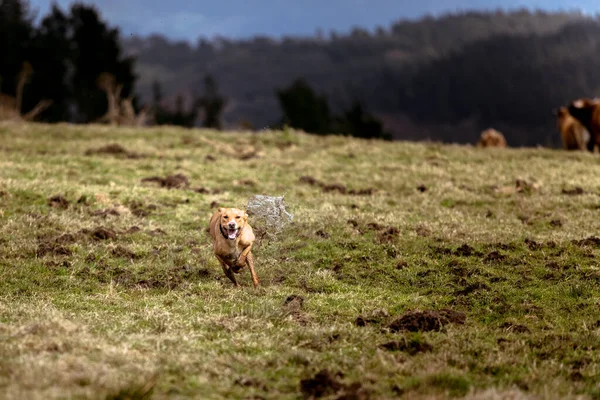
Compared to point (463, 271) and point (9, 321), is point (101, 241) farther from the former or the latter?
point (463, 271)

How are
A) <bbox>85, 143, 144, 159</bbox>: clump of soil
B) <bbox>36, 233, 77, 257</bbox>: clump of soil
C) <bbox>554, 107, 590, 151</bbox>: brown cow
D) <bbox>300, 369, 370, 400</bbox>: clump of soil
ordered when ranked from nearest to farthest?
<bbox>300, 369, 370, 400</bbox>: clump of soil, <bbox>36, 233, 77, 257</bbox>: clump of soil, <bbox>85, 143, 144, 159</bbox>: clump of soil, <bbox>554, 107, 590, 151</bbox>: brown cow

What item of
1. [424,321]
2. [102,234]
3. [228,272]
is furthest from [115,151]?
[424,321]

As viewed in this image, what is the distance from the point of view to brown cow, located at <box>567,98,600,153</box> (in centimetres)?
2908

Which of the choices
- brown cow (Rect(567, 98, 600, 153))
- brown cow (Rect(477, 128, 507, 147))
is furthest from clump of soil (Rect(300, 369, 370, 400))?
brown cow (Rect(477, 128, 507, 147))

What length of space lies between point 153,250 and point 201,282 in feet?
7.24

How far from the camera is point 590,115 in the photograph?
30.0 m

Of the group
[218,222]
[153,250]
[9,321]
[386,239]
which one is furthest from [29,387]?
[386,239]

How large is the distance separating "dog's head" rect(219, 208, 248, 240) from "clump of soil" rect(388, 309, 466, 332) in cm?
266

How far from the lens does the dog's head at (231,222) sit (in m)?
10.8

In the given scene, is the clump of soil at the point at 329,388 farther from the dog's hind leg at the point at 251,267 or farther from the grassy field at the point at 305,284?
the dog's hind leg at the point at 251,267

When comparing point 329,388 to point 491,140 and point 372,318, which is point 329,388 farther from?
point 491,140

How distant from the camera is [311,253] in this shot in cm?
1369

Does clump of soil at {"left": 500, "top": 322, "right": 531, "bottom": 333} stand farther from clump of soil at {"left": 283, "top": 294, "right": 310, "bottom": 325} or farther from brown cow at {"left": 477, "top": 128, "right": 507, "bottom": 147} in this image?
brown cow at {"left": 477, "top": 128, "right": 507, "bottom": 147}

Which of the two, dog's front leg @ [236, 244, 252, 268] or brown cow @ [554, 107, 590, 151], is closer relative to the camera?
dog's front leg @ [236, 244, 252, 268]
